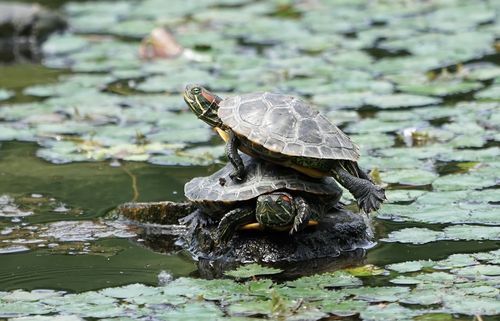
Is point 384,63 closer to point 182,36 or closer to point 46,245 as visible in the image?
point 182,36

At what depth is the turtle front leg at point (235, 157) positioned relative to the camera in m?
4.83

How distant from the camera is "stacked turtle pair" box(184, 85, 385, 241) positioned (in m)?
4.70

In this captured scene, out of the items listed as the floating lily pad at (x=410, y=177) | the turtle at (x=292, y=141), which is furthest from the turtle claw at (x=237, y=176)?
the floating lily pad at (x=410, y=177)

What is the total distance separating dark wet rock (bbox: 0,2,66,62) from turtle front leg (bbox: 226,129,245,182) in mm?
5677

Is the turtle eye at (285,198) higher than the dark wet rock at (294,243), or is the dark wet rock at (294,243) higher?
the turtle eye at (285,198)

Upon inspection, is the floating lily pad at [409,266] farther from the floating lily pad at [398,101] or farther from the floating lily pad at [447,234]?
the floating lily pad at [398,101]

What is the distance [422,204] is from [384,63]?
120 inches

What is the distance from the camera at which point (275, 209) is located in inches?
183

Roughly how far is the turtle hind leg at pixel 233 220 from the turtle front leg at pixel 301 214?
20cm

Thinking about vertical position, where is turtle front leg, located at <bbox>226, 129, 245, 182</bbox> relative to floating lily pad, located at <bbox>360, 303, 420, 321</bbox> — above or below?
above

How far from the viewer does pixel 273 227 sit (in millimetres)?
4730

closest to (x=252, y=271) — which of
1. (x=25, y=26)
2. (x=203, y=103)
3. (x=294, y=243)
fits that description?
(x=294, y=243)

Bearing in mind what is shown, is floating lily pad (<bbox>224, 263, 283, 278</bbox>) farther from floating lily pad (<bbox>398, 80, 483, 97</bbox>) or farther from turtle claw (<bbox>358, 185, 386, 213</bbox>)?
floating lily pad (<bbox>398, 80, 483, 97</bbox>)

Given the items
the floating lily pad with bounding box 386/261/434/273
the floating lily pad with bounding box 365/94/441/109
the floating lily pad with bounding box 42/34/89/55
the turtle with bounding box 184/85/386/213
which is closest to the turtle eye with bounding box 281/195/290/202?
the turtle with bounding box 184/85/386/213
